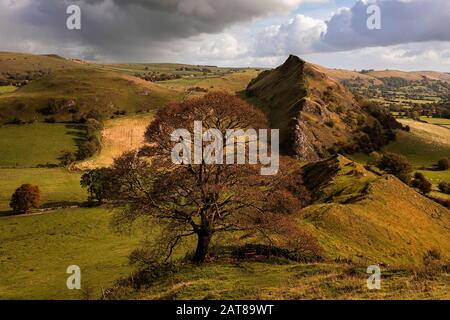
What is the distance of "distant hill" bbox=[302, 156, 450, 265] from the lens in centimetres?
4103

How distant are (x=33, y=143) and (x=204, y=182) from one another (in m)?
132

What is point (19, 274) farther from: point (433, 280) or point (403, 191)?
point (403, 191)

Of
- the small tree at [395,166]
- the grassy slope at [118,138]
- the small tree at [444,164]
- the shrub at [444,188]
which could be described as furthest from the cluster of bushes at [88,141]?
the small tree at [444,164]

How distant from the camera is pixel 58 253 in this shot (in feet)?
184

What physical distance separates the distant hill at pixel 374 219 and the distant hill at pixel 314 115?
60.1m

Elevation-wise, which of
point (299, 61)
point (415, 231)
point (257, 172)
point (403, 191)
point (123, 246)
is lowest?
point (123, 246)

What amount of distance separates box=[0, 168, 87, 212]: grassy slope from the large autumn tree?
65.1 meters

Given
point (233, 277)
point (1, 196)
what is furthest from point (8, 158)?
point (233, 277)

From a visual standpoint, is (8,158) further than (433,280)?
Yes

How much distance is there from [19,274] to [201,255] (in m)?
27.3

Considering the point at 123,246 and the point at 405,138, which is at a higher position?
the point at 405,138

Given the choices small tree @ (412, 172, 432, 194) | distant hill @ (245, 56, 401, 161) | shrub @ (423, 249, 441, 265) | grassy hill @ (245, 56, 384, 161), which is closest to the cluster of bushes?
distant hill @ (245, 56, 401, 161)

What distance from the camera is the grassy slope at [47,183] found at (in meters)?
89.4

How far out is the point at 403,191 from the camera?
55156 millimetres
